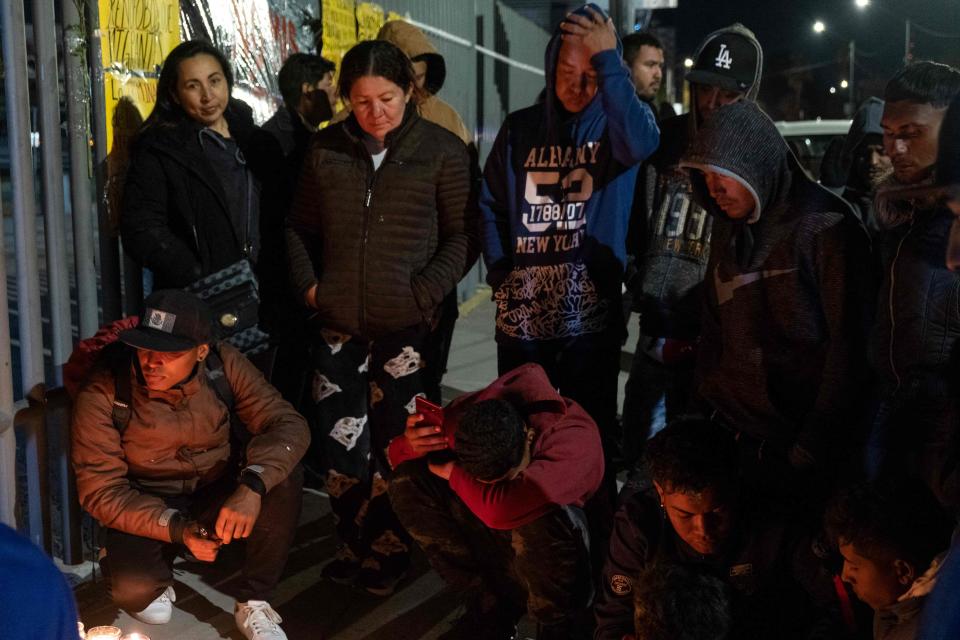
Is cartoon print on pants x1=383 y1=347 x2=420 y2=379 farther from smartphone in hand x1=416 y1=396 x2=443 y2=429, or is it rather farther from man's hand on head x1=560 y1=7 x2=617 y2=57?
man's hand on head x1=560 y1=7 x2=617 y2=57

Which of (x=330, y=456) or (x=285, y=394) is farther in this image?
(x=285, y=394)

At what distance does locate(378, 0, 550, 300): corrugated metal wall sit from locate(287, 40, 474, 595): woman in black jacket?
12.3 ft

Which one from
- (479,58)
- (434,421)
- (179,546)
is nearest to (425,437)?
(434,421)

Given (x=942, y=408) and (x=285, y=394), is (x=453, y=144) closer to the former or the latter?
(x=285, y=394)

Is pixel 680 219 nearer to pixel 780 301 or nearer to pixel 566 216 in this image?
pixel 566 216

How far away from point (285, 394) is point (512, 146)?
1680 millimetres

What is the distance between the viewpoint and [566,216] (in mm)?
4219

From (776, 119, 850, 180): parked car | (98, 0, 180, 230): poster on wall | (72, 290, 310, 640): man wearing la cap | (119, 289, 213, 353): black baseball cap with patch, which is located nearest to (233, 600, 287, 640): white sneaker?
(72, 290, 310, 640): man wearing la cap

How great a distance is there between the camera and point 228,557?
15.6 feet

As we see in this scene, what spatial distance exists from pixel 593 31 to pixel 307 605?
7.80 feet

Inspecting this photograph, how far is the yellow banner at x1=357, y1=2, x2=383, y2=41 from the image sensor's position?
716 centimetres

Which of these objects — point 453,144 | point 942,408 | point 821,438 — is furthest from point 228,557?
point 942,408

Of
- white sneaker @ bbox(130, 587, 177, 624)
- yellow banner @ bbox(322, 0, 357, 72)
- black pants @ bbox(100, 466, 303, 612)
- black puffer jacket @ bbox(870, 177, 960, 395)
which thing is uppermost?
yellow banner @ bbox(322, 0, 357, 72)

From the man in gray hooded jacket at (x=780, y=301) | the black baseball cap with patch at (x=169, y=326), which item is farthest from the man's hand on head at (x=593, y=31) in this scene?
the black baseball cap with patch at (x=169, y=326)
